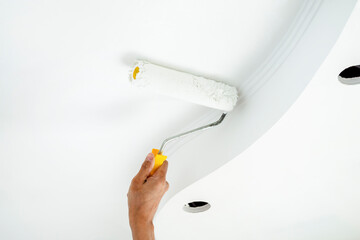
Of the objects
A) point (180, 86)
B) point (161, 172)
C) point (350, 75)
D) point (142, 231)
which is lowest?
point (142, 231)

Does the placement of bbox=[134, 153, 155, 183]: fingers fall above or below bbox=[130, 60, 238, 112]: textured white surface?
below

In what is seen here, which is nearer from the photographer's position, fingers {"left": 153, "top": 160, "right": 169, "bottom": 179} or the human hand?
the human hand

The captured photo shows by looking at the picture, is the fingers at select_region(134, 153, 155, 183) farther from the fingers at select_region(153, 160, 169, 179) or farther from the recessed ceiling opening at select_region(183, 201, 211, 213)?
the recessed ceiling opening at select_region(183, 201, 211, 213)

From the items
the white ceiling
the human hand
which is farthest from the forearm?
the white ceiling

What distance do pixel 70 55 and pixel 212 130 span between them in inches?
26.4

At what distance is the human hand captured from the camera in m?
Answer: 0.93

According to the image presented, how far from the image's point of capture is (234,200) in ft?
4.90

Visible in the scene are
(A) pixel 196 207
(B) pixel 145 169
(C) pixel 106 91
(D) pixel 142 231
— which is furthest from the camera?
(A) pixel 196 207

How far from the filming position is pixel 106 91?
1280 mm

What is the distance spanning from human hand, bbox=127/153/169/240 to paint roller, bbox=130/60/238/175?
0.04 meters

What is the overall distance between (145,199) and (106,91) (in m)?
0.51

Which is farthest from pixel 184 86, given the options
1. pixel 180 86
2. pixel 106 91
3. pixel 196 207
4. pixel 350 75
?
pixel 196 207

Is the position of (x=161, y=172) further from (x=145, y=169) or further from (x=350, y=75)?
(x=350, y=75)

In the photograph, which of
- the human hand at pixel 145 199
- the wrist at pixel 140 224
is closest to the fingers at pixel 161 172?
the human hand at pixel 145 199
